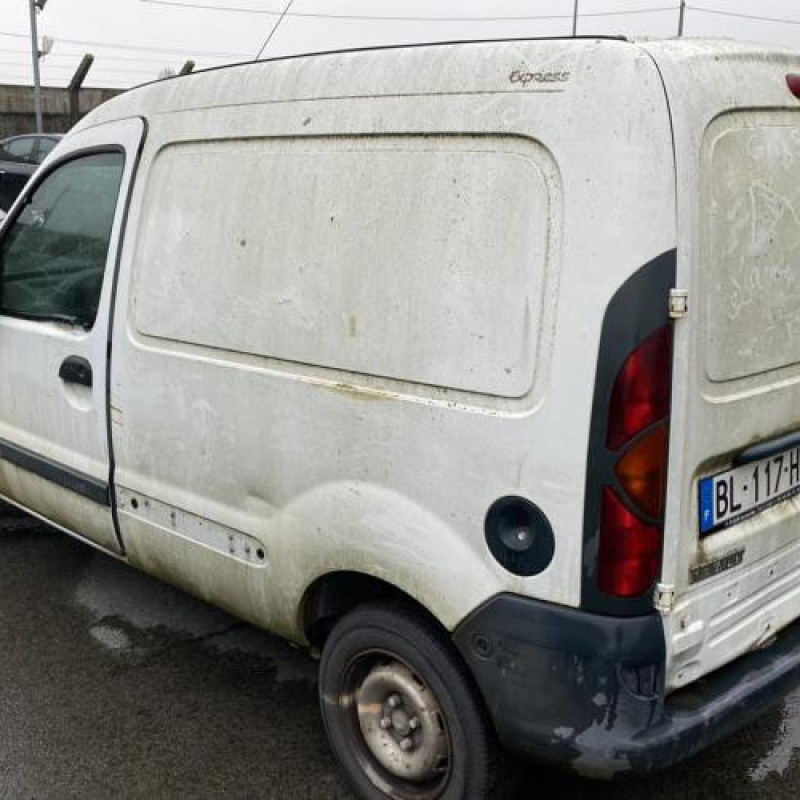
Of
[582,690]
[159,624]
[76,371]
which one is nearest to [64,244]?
[76,371]

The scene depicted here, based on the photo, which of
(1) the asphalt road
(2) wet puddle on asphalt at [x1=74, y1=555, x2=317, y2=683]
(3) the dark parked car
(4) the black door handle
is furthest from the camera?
(3) the dark parked car

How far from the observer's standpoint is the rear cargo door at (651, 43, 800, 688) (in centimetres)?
188

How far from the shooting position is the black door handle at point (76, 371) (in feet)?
10.0

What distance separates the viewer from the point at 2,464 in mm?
3693

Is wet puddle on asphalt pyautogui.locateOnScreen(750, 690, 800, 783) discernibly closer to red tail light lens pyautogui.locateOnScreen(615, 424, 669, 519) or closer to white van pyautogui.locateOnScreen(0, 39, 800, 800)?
white van pyautogui.locateOnScreen(0, 39, 800, 800)

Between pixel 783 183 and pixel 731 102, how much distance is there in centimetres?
26

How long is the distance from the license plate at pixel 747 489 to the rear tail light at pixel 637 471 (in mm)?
173

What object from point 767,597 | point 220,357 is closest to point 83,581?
point 220,357

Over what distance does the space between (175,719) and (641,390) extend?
6.28ft

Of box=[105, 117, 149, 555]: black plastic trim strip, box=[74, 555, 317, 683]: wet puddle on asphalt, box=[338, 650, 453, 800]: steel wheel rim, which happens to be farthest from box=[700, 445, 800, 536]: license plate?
box=[105, 117, 149, 555]: black plastic trim strip

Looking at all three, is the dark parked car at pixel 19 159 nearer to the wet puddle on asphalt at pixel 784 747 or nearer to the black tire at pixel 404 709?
the black tire at pixel 404 709

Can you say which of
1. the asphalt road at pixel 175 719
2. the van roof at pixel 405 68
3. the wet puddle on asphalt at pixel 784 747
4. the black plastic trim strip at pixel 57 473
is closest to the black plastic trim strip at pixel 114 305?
the black plastic trim strip at pixel 57 473

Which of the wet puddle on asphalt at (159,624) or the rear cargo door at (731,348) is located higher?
the rear cargo door at (731,348)

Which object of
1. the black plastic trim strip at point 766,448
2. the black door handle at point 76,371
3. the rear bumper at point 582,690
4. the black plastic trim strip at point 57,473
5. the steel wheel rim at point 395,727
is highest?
the black plastic trim strip at point 766,448
